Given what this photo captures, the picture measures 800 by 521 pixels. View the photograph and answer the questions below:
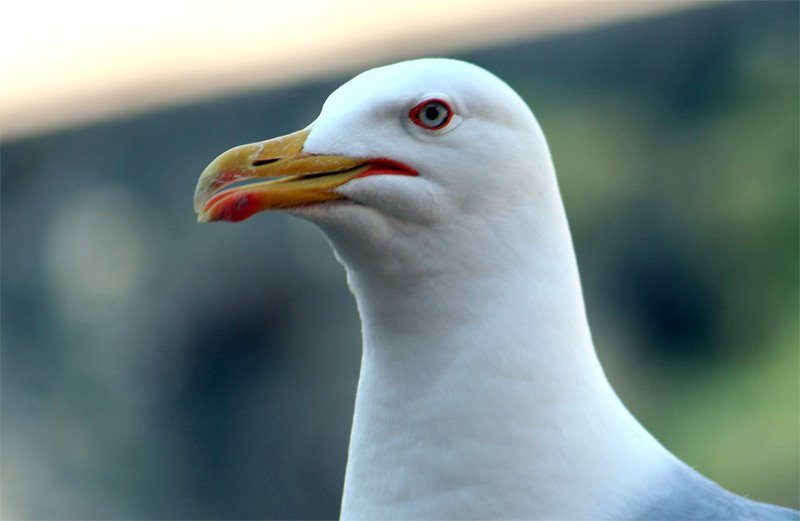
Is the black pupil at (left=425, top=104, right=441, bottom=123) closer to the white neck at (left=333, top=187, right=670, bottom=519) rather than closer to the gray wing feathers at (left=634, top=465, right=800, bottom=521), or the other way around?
the white neck at (left=333, top=187, right=670, bottom=519)

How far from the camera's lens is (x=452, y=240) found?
3.73ft

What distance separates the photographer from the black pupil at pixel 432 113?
3.76 ft

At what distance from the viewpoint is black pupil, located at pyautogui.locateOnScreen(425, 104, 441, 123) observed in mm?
1146

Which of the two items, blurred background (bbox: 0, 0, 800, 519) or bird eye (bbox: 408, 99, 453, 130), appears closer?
bird eye (bbox: 408, 99, 453, 130)

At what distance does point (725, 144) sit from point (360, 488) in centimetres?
242

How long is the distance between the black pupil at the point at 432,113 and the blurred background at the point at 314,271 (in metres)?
2.14

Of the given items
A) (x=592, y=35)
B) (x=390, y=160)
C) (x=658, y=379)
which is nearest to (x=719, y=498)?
(x=390, y=160)

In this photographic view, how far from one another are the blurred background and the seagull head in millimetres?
2105

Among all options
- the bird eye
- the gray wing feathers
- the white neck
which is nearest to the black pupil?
the bird eye

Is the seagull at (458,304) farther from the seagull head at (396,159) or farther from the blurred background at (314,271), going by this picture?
the blurred background at (314,271)

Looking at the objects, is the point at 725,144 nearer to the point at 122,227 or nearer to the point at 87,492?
the point at 122,227

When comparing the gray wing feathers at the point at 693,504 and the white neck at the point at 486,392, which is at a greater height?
the white neck at the point at 486,392

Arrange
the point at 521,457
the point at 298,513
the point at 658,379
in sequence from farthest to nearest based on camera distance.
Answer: the point at 298,513, the point at 658,379, the point at 521,457

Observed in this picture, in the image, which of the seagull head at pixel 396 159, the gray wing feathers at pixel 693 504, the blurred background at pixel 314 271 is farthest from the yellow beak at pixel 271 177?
the blurred background at pixel 314 271
